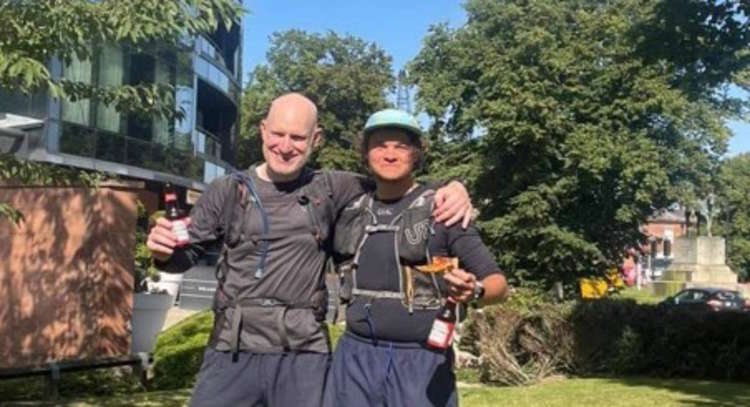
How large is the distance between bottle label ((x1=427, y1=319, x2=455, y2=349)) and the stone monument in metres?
49.9

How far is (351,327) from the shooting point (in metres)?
3.63

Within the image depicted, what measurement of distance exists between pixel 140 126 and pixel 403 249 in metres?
21.9

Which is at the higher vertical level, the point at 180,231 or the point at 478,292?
the point at 180,231

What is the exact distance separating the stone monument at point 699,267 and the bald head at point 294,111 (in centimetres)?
4972

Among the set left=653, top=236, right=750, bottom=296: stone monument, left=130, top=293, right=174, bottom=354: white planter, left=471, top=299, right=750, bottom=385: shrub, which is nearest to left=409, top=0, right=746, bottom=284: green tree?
left=471, top=299, right=750, bottom=385: shrub

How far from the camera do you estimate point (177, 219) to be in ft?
12.0

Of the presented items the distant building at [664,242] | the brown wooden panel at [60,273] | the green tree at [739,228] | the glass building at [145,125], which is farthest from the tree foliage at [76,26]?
the green tree at [739,228]

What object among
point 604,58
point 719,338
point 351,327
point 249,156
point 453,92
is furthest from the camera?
point 249,156

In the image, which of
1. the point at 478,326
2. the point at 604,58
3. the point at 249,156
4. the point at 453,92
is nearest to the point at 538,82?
the point at 604,58

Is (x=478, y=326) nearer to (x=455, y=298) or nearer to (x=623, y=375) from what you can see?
(x=623, y=375)

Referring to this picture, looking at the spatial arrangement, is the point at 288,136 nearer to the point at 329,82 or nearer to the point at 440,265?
the point at 440,265

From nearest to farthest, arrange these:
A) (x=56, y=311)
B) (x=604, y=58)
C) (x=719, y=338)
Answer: (x=56, y=311), (x=719, y=338), (x=604, y=58)

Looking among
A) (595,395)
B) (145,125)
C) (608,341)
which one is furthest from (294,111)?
(145,125)

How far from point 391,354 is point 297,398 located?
41cm
